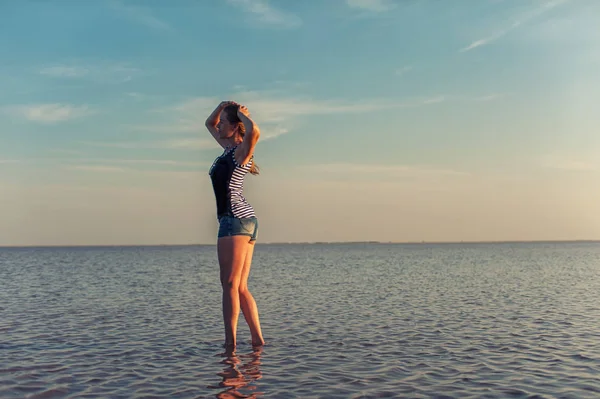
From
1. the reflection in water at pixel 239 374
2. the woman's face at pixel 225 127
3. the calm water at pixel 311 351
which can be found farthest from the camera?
the woman's face at pixel 225 127

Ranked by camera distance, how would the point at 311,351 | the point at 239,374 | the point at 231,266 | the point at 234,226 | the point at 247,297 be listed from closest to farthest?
the point at 239,374, the point at 234,226, the point at 231,266, the point at 247,297, the point at 311,351

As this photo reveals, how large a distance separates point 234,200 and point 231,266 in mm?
926

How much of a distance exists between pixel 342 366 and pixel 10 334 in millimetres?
6922

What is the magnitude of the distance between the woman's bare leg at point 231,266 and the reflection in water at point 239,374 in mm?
626

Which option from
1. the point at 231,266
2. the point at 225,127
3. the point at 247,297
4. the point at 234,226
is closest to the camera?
the point at 234,226

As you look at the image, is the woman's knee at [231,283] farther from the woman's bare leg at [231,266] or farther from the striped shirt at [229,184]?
the striped shirt at [229,184]

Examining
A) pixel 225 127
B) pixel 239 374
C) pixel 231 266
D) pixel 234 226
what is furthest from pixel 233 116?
pixel 239 374

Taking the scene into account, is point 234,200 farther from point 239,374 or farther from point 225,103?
point 239,374

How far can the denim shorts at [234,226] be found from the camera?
7.70m

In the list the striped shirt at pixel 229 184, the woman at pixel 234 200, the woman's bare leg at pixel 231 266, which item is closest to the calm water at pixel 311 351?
the woman's bare leg at pixel 231 266

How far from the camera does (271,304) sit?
54.7ft

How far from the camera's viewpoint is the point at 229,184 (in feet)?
25.5

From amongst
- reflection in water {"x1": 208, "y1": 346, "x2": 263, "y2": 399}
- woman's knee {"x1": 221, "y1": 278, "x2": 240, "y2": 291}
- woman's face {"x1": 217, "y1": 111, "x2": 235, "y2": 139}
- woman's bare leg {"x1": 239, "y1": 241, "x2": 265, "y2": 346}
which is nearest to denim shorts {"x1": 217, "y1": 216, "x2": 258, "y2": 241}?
woman's bare leg {"x1": 239, "y1": 241, "x2": 265, "y2": 346}

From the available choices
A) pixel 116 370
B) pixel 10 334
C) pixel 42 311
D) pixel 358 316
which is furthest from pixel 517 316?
pixel 42 311
